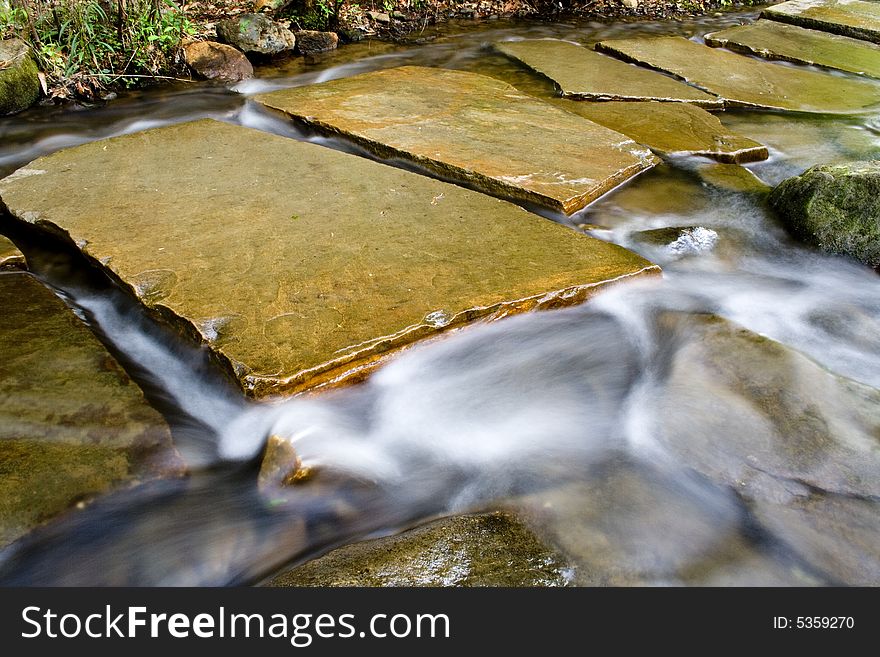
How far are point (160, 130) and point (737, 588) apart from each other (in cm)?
396

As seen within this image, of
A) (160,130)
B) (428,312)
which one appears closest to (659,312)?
(428,312)

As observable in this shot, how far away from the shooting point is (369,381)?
2334 millimetres

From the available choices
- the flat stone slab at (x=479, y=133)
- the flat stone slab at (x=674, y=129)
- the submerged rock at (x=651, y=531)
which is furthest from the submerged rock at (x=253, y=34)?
the submerged rock at (x=651, y=531)

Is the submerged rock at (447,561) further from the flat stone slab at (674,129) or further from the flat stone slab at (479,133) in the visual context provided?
the flat stone slab at (674,129)

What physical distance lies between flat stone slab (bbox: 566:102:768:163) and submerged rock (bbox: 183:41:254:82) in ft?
9.36

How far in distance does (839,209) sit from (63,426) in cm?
350

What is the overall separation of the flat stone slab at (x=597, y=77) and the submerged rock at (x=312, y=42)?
1.74 m

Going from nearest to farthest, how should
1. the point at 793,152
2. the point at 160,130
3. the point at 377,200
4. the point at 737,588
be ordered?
the point at 737,588 < the point at 377,200 < the point at 160,130 < the point at 793,152

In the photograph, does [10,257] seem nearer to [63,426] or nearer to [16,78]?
[63,426]

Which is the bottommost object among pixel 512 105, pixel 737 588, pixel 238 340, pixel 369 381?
pixel 737 588

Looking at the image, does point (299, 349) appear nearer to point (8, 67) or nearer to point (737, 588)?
point (737, 588)

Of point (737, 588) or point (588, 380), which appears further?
point (588, 380)

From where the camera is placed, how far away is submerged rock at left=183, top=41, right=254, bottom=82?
5.66 m

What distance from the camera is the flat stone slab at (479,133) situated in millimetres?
3584
